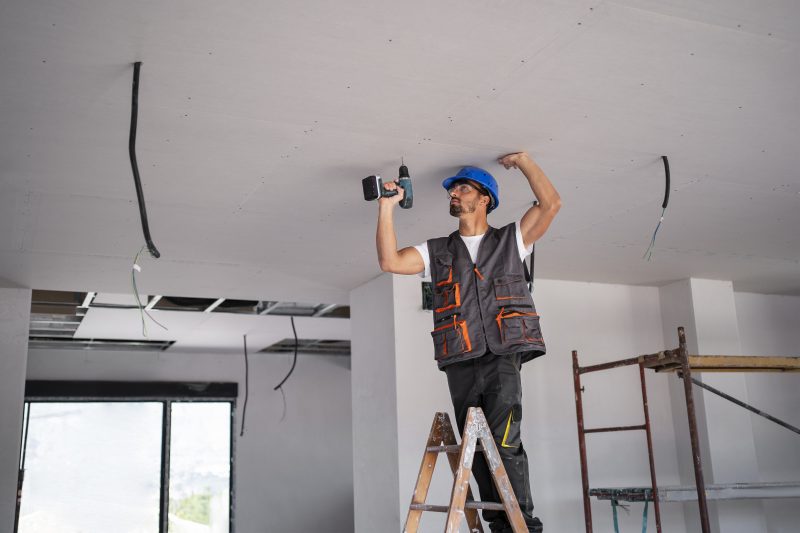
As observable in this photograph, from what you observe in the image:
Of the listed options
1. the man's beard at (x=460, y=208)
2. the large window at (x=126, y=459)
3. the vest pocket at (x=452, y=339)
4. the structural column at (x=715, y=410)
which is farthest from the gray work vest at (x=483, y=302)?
the large window at (x=126, y=459)

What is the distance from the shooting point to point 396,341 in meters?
5.08

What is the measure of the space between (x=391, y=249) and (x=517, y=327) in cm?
58

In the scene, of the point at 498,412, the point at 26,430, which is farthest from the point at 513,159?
the point at 26,430

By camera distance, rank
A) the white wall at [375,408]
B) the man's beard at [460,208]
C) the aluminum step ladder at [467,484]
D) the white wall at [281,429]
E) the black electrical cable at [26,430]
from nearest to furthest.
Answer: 1. the aluminum step ladder at [467,484]
2. the man's beard at [460,208]
3. the white wall at [375,408]
4. the black electrical cable at [26,430]
5. the white wall at [281,429]

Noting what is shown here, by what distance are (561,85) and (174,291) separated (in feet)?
12.1

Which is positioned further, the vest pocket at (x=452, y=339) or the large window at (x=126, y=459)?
the large window at (x=126, y=459)

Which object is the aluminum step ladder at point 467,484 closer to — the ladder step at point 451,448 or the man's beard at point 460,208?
the ladder step at point 451,448

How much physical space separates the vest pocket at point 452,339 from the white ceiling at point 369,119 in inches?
30.9

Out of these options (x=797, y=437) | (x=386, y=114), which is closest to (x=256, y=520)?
(x=797, y=437)

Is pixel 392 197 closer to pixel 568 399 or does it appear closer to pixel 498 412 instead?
pixel 498 412

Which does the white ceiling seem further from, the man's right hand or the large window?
the large window

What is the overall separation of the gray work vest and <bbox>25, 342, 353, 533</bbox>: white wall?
22.4ft

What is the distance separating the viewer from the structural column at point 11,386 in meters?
4.92

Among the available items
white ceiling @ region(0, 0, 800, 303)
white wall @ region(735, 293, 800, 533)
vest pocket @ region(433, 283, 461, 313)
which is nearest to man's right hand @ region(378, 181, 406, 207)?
white ceiling @ region(0, 0, 800, 303)
